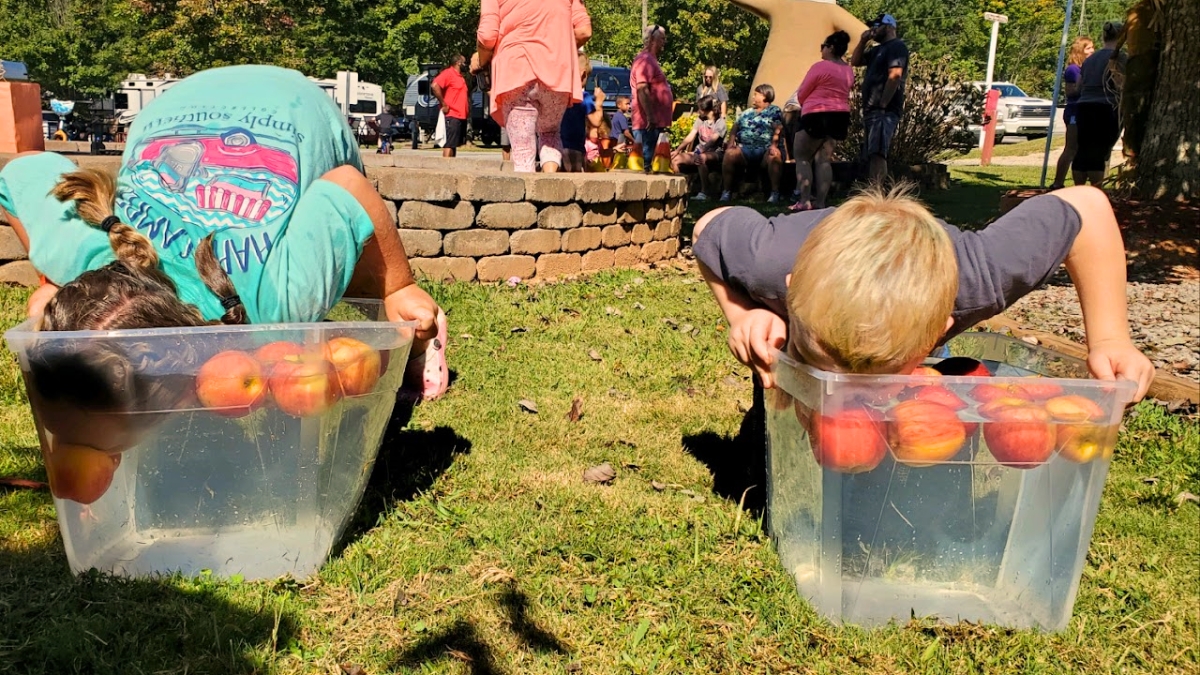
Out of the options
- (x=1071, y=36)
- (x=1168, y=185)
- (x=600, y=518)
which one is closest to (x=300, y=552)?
(x=600, y=518)

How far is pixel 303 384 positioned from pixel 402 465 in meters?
1.10

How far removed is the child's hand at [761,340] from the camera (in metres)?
2.33

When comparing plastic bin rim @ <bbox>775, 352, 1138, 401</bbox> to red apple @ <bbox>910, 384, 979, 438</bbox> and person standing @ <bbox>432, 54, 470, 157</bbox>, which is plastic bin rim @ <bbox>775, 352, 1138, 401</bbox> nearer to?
red apple @ <bbox>910, 384, 979, 438</bbox>

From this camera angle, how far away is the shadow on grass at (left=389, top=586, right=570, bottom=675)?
2.06 meters

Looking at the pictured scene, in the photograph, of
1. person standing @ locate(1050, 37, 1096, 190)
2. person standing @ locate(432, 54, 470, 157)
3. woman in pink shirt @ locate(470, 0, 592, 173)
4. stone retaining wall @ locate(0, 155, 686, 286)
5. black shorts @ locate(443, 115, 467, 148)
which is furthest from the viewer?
person standing @ locate(432, 54, 470, 157)

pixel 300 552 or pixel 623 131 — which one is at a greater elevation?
pixel 623 131

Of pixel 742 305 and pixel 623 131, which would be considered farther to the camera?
pixel 623 131

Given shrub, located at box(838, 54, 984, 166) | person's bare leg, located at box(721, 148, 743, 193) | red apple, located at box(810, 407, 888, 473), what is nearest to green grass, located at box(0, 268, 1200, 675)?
red apple, located at box(810, 407, 888, 473)

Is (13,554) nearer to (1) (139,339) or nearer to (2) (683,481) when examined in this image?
(1) (139,339)

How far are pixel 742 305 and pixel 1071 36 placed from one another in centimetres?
5222

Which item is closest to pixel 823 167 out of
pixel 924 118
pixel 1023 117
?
pixel 924 118

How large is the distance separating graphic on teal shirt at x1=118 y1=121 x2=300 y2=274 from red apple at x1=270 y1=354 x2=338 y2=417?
0.42 meters

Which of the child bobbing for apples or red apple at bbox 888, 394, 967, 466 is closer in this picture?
red apple at bbox 888, 394, 967, 466

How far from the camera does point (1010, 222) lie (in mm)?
2367
